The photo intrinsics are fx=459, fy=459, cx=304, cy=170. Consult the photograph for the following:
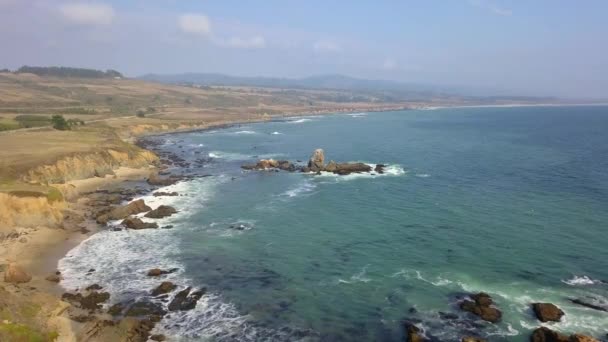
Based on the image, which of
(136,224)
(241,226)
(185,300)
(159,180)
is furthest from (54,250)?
(159,180)

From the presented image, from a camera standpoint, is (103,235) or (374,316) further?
(103,235)

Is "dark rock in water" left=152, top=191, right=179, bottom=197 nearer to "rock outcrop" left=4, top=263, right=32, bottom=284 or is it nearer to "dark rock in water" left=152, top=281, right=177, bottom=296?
"rock outcrop" left=4, top=263, right=32, bottom=284

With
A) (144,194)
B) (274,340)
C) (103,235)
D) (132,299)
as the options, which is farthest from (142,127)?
(274,340)

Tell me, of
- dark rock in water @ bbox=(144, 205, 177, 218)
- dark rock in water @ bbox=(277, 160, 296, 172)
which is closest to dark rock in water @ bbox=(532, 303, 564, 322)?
dark rock in water @ bbox=(144, 205, 177, 218)

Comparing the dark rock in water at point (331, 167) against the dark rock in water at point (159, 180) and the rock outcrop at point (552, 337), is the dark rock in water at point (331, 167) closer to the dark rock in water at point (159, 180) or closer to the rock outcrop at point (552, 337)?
the dark rock in water at point (159, 180)

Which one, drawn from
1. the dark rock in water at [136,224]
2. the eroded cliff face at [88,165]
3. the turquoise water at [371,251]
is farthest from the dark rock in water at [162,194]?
the eroded cliff face at [88,165]

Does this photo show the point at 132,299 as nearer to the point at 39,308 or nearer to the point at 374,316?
the point at 39,308
